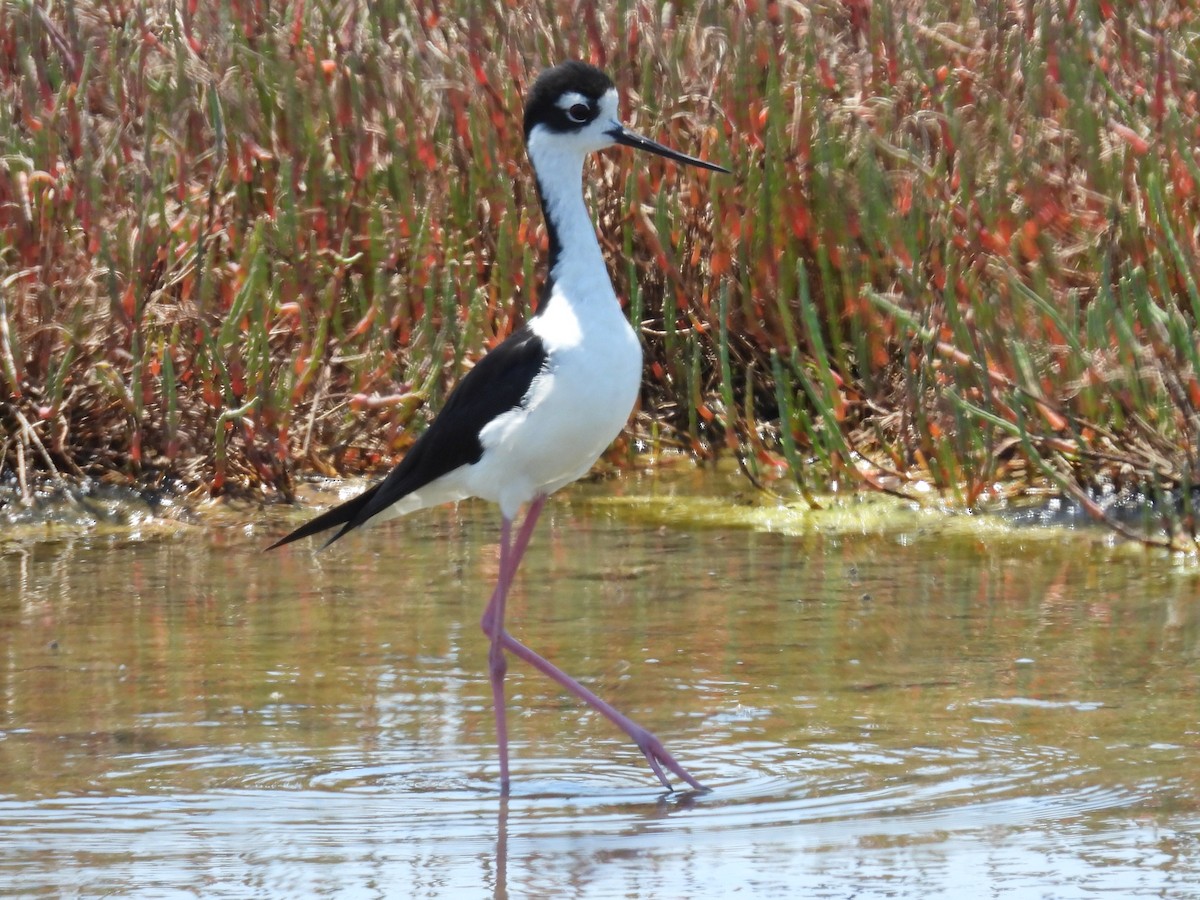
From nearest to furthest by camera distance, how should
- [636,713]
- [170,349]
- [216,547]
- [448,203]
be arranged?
[636,713] < [216,547] < [170,349] < [448,203]

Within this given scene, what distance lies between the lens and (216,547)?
5.05 m

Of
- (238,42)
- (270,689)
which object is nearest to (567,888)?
(270,689)

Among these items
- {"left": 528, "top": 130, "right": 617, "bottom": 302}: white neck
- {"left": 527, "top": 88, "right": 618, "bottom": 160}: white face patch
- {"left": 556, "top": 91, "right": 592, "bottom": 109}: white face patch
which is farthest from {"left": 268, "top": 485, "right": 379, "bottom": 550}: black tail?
{"left": 556, "top": 91, "right": 592, "bottom": 109}: white face patch

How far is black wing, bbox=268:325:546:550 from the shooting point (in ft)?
11.5

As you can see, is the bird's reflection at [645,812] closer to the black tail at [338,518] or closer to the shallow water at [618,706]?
the shallow water at [618,706]

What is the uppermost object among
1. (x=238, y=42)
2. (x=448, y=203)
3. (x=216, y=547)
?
(x=238, y=42)

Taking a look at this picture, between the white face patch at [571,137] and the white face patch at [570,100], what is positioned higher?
the white face patch at [570,100]

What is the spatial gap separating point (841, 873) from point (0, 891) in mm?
1120

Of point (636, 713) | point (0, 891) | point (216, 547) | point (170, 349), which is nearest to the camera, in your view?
point (0, 891)

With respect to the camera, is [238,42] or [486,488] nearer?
[486,488]

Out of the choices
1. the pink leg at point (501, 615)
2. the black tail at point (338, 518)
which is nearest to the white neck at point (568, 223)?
the pink leg at point (501, 615)

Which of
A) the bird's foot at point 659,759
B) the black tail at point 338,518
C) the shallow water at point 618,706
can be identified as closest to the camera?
the shallow water at point 618,706

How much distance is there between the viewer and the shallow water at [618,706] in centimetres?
269

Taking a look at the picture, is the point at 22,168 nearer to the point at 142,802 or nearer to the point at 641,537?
the point at 641,537
